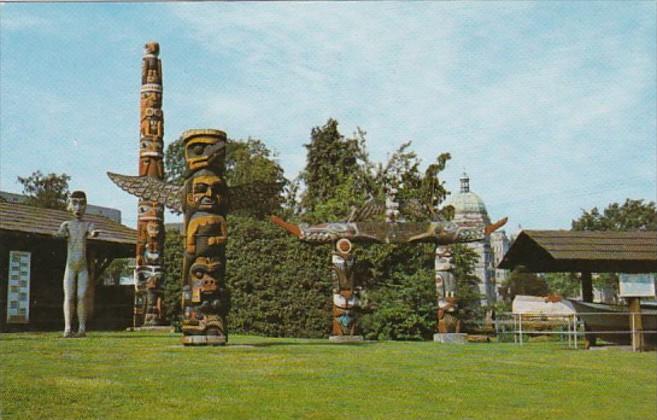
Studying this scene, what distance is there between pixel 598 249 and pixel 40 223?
1417 cm

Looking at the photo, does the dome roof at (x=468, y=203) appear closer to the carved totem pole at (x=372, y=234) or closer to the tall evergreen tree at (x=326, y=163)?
the tall evergreen tree at (x=326, y=163)

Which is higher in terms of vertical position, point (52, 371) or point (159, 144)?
point (159, 144)

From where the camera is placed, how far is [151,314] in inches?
788

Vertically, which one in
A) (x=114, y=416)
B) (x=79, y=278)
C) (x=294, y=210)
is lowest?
(x=114, y=416)

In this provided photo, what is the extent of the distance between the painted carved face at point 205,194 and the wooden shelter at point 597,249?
26.1 feet

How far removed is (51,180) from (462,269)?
748 inches

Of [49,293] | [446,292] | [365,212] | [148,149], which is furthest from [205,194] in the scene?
[49,293]

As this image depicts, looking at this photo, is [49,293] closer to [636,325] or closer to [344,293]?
[344,293]

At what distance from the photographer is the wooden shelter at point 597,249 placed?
17.1m

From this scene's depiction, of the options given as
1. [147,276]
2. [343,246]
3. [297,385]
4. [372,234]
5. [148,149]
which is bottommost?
[297,385]

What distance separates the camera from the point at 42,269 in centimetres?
2234

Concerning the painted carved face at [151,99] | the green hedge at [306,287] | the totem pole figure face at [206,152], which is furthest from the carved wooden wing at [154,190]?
the green hedge at [306,287]

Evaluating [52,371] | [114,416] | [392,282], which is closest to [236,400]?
[114,416]

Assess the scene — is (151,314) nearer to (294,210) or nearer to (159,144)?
(159,144)
